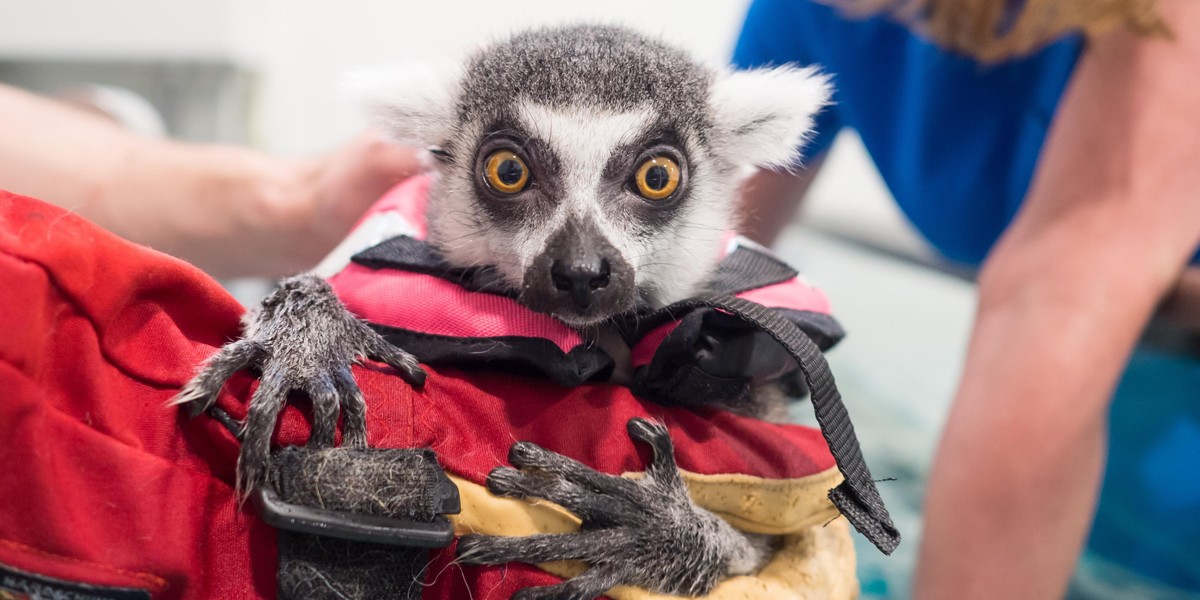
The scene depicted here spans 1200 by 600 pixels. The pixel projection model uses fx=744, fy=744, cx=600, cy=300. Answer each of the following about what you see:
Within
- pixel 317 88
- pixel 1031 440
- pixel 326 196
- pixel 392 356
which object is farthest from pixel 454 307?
pixel 317 88

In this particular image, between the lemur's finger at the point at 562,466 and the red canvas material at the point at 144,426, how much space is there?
0.02 m

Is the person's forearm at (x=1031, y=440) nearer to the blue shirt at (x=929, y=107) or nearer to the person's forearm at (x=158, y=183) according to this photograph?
the blue shirt at (x=929, y=107)

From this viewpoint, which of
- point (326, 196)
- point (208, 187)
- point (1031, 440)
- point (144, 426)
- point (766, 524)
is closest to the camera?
point (144, 426)

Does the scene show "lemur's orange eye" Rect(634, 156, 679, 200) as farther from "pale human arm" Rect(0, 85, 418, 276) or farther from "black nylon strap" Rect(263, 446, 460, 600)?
"pale human arm" Rect(0, 85, 418, 276)

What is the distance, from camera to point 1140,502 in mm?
1805

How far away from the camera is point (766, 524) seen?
0.68 metres

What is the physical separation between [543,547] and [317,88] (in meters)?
2.60

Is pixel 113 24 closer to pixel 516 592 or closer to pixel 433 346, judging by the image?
pixel 433 346

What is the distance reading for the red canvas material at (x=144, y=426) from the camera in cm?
40

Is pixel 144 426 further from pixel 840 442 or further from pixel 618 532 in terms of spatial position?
pixel 840 442

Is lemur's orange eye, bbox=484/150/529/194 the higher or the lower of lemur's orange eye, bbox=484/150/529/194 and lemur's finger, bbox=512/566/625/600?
the higher

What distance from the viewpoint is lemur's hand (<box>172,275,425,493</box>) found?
1.59 ft

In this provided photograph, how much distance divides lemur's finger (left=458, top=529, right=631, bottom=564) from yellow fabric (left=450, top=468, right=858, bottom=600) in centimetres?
1

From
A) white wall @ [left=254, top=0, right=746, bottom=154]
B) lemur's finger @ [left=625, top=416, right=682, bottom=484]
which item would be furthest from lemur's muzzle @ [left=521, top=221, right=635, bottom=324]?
white wall @ [left=254, top=0, right=746, bottom=154]
